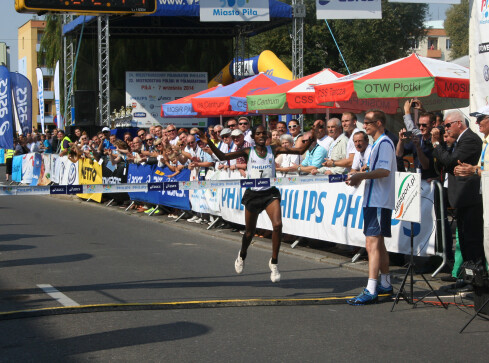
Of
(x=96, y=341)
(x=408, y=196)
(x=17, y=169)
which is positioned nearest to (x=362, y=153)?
(x=408, y=196)

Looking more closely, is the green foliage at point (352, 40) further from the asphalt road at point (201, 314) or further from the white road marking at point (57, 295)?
the white road marking at point (57, 295)

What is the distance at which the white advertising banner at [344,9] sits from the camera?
20266mm

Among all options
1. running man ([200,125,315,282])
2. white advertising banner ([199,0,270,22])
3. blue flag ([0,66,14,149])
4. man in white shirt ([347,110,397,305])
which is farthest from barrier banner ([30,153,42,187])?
man in white shirt ([347,110,397,305])

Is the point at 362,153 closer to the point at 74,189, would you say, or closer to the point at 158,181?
the point at 74,189

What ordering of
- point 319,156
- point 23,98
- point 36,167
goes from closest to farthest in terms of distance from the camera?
point 319,156 < point 36,167 < point 23,98

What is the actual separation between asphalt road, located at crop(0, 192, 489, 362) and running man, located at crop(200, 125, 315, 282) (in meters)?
0.37

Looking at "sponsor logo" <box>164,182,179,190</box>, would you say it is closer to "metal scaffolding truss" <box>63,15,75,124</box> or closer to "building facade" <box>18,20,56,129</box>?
"metal scaffolding truss" <box>63,15,75,124</box>

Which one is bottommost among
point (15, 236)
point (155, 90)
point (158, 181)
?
point (15, 236)

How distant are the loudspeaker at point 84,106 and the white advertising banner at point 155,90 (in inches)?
191

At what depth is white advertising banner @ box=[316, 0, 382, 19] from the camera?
20.3 meters

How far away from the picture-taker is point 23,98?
2892 cm

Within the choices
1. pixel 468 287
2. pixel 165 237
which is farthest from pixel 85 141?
pixel 468 287

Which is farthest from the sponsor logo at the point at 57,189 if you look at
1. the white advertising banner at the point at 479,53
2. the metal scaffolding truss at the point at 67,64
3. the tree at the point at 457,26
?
the tree at the point at 457,26

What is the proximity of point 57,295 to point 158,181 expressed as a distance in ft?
26.0
